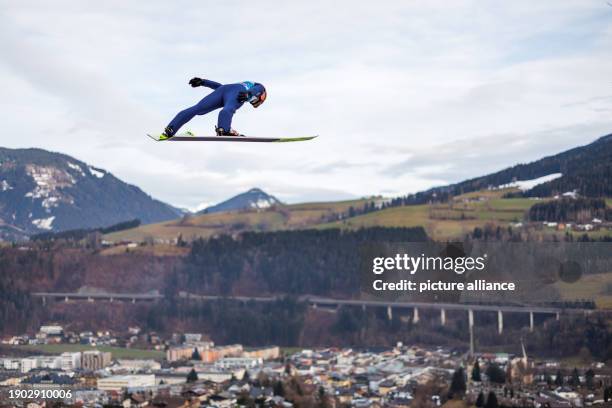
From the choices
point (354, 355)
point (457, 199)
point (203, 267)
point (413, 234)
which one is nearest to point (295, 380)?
point (354, 355)

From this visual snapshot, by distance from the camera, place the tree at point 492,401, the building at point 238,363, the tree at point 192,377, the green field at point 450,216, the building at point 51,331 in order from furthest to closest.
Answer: the green field at point 450,216 → the building at point 51,331 → the building at point 238,363 → the tree at point 192,377 → the tree at point 492,401

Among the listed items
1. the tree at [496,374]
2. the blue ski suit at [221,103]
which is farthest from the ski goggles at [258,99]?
the tree at [496,374]

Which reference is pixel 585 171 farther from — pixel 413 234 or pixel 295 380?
pixel 295 380

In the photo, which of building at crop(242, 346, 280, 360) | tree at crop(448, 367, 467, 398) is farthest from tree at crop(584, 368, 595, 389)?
building at crop(242, 346, 280, 360)

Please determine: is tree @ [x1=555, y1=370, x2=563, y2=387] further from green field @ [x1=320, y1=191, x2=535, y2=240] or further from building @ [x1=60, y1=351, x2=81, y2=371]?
green field @ [x1=320, y1=191, x2=535, y2=240]

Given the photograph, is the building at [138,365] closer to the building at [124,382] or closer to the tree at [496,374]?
the building at [124,382]

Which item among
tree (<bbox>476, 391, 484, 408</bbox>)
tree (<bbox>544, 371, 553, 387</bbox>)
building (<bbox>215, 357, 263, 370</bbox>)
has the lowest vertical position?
tree (<bbox>476, 391, 484, 408</bbox>)
